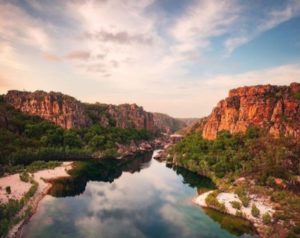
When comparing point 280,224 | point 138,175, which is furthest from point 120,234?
point 138,175

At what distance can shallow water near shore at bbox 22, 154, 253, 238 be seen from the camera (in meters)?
55.6

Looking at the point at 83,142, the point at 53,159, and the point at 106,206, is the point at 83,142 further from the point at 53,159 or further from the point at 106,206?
the point at 106,206

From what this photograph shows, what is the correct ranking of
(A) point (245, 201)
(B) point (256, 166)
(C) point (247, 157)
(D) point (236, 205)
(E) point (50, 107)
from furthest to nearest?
(E) point (50, 107)
(C) point (247, 157)
(B) point (256, 166)
(A) point (245, 201)
(D) point (236, 205)

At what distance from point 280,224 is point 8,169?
73.7 metres

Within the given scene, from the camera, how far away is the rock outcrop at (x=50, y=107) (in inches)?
6535

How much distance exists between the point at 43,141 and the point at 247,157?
82181mm

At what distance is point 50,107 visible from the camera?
171m

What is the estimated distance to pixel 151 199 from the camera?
78.6 meters

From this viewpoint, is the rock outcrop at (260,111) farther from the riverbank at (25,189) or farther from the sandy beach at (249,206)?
the riverbank at (25,189)

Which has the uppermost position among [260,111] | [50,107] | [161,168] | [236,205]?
[50,107]

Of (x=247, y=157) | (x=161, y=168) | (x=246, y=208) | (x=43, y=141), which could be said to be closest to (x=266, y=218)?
(x=246, y=208)

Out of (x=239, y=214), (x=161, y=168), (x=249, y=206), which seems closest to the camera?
(x=239, y=214)

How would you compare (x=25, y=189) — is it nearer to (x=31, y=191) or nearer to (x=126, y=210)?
(x=31, y=191)

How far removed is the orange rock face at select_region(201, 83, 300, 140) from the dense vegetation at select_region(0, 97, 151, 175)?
5075 cm
